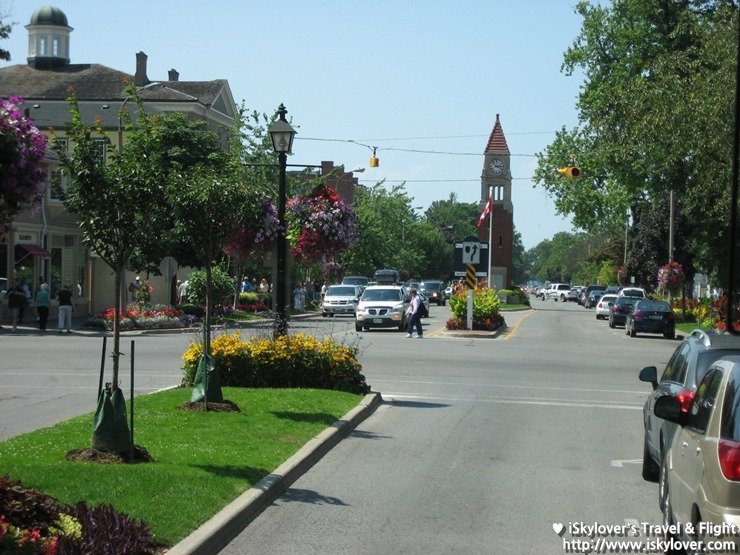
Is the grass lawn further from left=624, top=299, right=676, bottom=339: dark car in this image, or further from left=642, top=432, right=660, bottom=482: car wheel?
left=624, top=299, right=676, bottom=339: dark car

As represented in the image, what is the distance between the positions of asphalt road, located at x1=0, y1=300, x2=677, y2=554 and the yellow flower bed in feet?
3.35

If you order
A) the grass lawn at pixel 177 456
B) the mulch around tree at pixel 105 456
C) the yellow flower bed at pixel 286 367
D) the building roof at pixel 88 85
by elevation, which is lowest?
the grass lawn at pixel 177 456

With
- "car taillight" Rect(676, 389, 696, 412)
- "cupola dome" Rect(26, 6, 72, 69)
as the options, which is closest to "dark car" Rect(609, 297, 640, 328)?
"cupola dome" Rect(26, 6, 72, 69)

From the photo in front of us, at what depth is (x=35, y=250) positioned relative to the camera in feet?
143

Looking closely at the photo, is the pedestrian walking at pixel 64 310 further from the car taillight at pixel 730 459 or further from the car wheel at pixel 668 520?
the car taillight at pixel 730 459

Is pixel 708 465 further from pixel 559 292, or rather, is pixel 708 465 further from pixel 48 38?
pixel 559 292

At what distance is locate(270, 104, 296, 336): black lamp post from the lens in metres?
18.2

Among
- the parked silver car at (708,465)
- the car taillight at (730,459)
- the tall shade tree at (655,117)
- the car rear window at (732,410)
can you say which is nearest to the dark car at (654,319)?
the tall shade tree at (655,117)

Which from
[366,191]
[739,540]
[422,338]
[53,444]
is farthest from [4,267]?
[366,191]

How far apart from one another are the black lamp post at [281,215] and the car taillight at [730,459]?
12.8 metres

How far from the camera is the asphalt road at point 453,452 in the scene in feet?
28.4

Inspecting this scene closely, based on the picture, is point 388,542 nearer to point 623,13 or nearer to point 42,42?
point 623,13

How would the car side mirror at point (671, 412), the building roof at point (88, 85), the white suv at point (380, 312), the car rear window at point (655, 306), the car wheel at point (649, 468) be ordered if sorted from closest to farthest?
the car side mirror at point (671, 412), the car wheel at point (649, 468), the white suv at point (380, 312), the car rear window at point (655, 306), the building roof at point (88, 85)

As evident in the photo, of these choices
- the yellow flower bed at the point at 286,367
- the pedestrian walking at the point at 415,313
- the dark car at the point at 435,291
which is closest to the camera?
the yellow flower bed at the point at 286,367
